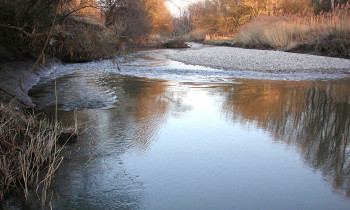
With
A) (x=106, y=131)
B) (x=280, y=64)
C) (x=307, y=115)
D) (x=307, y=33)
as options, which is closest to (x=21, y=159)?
(x=106, y=131)

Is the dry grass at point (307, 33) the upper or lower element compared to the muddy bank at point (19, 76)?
upper

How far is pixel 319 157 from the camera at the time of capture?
3.92 m

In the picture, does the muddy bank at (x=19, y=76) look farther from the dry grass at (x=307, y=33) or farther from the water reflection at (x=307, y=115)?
the dry grass at (x=307, y=33)

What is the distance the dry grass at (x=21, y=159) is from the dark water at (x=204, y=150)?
7.4 inches

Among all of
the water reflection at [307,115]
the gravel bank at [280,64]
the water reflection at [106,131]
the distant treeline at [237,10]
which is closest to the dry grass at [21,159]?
the water reflection at [106,131]

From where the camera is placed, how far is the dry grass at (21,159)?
297 centimetres

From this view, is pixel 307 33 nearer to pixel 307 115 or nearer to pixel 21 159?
pixel 307 115

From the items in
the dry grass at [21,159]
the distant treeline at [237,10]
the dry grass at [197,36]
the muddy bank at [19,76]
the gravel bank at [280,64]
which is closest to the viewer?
the dry grass at [21,159]

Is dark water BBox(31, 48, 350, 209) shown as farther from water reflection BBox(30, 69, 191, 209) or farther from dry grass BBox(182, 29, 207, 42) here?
dry grass BBox(182, 29, 207, 42)

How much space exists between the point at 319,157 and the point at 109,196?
8.82 ft

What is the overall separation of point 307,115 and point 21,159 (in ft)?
16.3

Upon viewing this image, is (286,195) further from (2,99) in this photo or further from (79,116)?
(2,99)

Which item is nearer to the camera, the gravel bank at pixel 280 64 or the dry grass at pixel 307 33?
the gravel bank at pixel 280 64

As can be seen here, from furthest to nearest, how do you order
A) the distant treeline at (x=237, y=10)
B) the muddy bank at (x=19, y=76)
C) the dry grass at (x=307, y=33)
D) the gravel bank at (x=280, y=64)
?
1. the distant treeline at (x=237, y=10)
2. the dry grass at (x=307, y=33)
3. the gravel bank at (x=280, y=64)
4. the muddy bank at (x=19, y=76)
